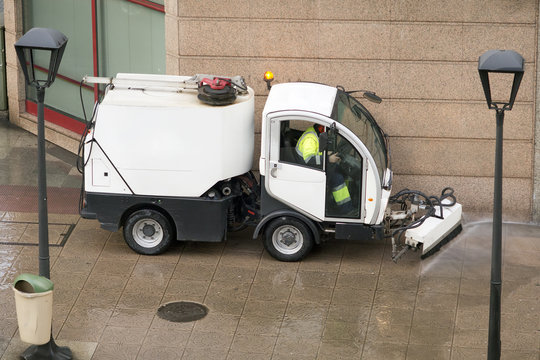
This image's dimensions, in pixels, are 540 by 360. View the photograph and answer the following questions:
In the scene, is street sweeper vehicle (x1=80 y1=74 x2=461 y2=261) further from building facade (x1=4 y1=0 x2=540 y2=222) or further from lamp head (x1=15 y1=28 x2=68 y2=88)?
lamp head (x1=15 y1=28 x2=68 y2=88)

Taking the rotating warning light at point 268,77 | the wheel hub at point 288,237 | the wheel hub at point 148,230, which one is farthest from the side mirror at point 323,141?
the wheel hub at point 148,230

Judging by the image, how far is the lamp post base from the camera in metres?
10.9

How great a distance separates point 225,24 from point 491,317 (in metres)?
6.35

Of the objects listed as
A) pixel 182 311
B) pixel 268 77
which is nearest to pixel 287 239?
pixel 182 311

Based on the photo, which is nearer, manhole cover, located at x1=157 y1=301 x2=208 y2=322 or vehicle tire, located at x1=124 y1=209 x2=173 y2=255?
manhole cover, located at x1=157 y1=301 x2=208 y2=322

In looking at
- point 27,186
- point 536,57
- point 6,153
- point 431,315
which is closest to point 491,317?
point 431,315

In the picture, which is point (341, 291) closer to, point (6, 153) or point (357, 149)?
point (357, 149)

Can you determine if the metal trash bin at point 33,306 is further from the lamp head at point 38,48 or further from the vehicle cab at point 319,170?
the vehicle cab at point 319,170

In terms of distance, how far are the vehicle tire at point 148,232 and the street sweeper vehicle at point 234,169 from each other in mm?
13

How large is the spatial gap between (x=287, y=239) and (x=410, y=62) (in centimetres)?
320

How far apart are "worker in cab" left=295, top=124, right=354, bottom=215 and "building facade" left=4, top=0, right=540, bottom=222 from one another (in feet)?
6.41

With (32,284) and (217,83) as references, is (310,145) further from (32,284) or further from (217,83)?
(32,284)

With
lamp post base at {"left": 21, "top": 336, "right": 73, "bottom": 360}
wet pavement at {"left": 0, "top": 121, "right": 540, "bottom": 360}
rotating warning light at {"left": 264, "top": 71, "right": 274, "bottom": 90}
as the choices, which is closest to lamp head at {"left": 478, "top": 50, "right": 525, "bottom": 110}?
wet pavement at {"left": 0, "top": 121, "right": 540, "bottom": 360}

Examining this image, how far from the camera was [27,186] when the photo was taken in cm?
1609
